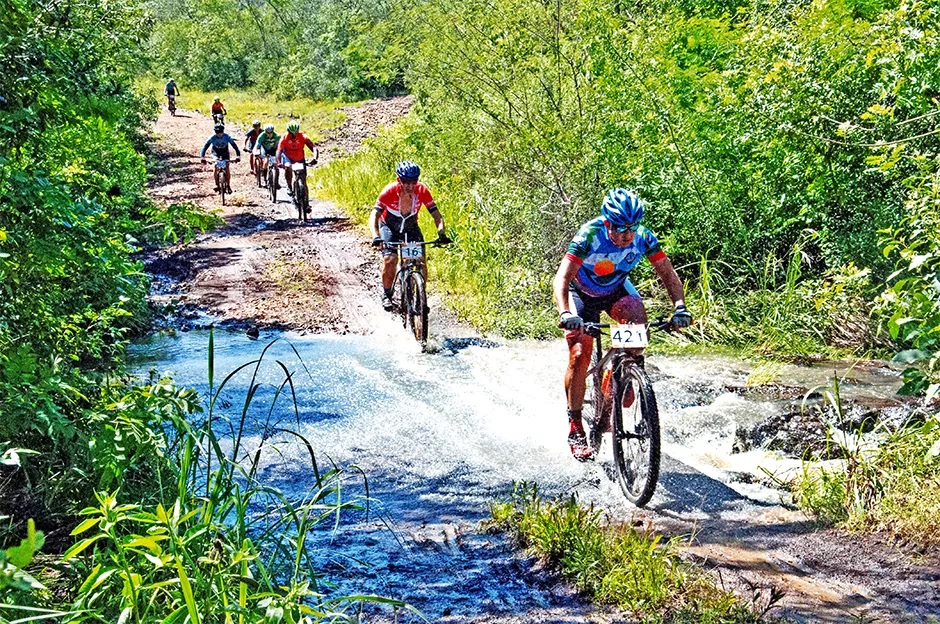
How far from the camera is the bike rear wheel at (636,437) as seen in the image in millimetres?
5719

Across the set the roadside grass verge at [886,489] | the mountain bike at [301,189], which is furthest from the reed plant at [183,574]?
the mountain bike at [301,189]

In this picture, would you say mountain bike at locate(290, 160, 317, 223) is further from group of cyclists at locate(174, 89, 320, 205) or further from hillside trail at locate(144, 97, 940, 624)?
hillside trail at locate(144, 97, 940, 624)

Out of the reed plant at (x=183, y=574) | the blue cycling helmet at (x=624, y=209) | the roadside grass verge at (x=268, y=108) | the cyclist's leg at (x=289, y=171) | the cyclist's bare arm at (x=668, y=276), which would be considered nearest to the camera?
the reed plant at (x=183, y=574)

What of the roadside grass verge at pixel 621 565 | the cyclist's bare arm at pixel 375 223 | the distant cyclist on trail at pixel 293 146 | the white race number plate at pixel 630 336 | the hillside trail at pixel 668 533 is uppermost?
the distant cyclist on trail at pixel 293 146

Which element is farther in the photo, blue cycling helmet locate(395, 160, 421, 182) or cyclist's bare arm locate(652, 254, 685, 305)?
blue cycling helmet locate(395, 160, 421, 182)

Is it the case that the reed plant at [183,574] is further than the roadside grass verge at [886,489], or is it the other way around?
the roadside grass verge at [886,489]

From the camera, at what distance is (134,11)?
6.42 m

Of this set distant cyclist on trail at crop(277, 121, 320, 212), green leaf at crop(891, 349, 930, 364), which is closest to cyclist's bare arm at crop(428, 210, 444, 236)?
green leaf at crop(891, 349, 930, 364)

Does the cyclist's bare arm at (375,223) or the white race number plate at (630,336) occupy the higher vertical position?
the cyclist's bare arm at (375,223)

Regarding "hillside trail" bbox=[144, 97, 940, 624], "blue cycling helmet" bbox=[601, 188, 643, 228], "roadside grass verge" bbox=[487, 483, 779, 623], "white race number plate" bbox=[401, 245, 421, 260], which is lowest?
"hillside trail" bbox=[144, 97, 940, 624]

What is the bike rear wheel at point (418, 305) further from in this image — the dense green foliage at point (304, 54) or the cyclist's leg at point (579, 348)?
the dense green foliage at point (304, 54)

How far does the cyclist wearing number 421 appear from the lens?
6.05m

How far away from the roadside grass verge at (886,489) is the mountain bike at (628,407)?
1.03 metres

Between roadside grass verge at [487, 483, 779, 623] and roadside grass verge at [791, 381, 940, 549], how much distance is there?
3.80 ft
